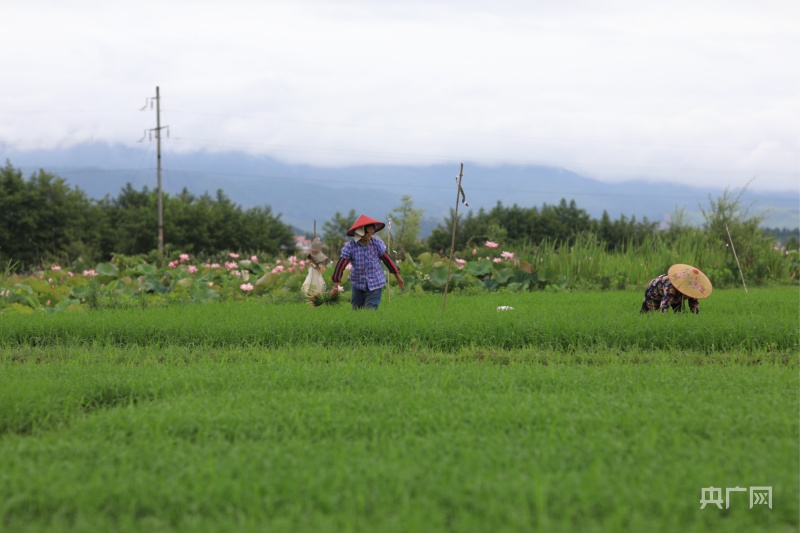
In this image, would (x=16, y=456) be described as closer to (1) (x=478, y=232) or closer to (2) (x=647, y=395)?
(2) (x=647, y=395)

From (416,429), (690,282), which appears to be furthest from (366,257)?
(416,429)

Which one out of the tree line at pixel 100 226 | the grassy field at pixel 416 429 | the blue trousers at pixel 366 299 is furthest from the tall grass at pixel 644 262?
the tree line at pixel 100 226

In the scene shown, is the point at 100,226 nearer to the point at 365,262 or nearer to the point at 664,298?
the point at 365,262

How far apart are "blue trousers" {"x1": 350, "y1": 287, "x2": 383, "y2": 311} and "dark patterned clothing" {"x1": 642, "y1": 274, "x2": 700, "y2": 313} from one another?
134 inches

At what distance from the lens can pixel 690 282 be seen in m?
8.77

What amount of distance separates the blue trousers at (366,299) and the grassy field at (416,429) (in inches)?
56.2

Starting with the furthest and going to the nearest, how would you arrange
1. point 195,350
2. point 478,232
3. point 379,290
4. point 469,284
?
point 478,232
point 469,284
point 379,290
point 195,350

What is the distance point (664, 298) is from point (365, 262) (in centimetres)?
373

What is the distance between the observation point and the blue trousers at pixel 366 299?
9920 mm

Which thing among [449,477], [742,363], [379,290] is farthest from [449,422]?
[379,290]

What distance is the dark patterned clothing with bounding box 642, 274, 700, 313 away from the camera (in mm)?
9078

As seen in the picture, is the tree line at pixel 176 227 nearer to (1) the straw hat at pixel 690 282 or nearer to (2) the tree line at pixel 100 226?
(2) the tree line at pixel 100 226

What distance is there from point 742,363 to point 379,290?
4.55 meters

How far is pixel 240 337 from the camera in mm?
8625
